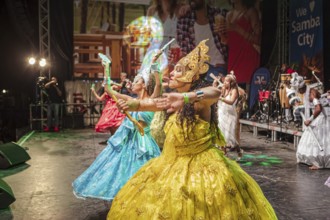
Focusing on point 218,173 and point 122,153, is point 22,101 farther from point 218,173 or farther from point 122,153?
point 218,173

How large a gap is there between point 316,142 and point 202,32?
8.87 meters

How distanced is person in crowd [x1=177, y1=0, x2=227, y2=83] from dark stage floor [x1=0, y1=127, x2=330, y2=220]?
18.6 ft

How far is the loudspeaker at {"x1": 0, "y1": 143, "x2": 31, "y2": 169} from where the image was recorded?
291 inches

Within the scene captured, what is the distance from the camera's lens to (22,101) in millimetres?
13727

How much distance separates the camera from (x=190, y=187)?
2.82 metres

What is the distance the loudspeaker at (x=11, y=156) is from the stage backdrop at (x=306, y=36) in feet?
28.5

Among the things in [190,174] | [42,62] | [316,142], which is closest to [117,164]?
[190,174]

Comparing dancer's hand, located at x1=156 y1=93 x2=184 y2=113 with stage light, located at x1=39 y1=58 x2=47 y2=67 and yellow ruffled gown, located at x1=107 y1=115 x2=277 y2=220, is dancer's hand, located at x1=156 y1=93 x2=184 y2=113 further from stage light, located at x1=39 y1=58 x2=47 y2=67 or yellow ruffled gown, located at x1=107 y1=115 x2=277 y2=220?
stage light, located at x1=39 y1=58 x2=47 y2=67

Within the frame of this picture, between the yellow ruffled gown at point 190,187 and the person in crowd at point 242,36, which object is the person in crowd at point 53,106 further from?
the yellow ruffled gown at point 190,187

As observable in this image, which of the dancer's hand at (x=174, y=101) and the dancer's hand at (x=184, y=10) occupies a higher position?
the dancer's hand at (x=184, y=10)

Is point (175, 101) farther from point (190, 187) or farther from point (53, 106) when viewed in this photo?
point (53, 106)

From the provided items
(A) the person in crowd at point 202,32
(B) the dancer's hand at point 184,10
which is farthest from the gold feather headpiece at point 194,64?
(B) the dancer's hand at point 184,10

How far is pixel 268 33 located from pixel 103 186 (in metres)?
12.9

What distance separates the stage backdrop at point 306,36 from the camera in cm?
1231
